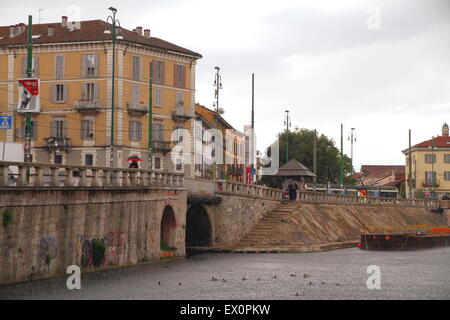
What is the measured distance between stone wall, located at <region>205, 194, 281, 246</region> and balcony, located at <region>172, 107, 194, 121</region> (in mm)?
21464

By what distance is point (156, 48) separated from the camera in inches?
3322

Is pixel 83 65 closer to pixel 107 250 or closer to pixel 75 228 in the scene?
pixel 107 250

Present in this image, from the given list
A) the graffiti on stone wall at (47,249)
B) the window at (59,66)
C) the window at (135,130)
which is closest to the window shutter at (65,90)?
the window at (59,66)

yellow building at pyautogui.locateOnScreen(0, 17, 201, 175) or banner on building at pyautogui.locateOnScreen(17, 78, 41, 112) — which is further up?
yellow building at pyautogui.locateOnScreen(0, 17, 201, 175)

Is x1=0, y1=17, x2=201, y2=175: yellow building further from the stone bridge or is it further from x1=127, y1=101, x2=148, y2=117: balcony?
the stone bridge

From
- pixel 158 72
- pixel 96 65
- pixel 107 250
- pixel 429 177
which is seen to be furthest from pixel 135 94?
pixel 429 177

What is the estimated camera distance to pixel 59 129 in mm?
82812

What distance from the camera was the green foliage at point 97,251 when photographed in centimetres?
4356

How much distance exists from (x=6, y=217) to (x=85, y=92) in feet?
158

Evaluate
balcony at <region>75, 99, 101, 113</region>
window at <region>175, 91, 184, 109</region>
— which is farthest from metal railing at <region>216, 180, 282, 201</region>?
balcony at <region>75, 99, 101, 113</region>

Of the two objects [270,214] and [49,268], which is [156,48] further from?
[49,268]

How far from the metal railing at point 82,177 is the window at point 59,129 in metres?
29.0

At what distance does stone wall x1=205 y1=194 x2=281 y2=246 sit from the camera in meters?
64.6

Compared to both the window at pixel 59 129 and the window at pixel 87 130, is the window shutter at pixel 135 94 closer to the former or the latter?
the window at pixel 87 130
